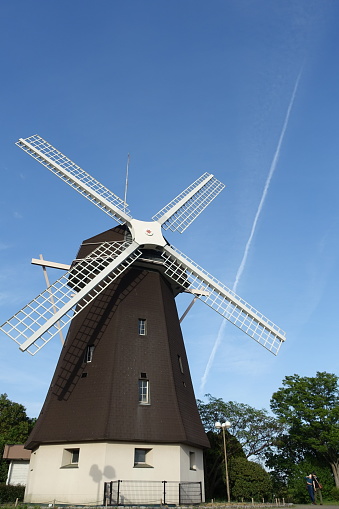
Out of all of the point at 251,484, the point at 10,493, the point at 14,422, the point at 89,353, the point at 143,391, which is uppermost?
the point at 14,422

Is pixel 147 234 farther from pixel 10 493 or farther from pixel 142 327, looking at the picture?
pixel 10 493

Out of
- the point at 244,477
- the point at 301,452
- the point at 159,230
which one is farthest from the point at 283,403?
the point at 159,230

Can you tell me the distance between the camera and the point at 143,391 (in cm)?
1727

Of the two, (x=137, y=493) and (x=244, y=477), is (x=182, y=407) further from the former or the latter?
(x=244, y=477)

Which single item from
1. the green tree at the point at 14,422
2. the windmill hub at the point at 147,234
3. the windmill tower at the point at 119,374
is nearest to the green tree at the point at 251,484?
the windmill tower at the point at 119,374

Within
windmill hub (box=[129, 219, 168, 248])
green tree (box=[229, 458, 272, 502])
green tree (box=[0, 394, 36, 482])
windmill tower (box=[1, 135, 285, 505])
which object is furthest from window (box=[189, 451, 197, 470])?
green tree (box=[0, 394, 36, 482])

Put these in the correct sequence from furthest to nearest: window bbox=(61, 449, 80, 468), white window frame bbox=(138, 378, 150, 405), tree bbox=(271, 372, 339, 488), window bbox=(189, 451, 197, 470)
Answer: tree bbox=(271, 372, 339, 488)
window bbox=(189, 451, 197, 470)
white window frame bbox=(138, 378, 150, 405)
window bbox=(61, 449, 80, 468)

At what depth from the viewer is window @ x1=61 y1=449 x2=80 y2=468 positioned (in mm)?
16125

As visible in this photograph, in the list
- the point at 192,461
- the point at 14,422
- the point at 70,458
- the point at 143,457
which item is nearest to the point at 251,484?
the point at 192,461

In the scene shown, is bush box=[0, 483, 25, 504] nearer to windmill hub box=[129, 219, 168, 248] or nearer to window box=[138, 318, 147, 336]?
window box=[138, 318, 147, 336]

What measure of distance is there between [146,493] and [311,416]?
2123 centimetres

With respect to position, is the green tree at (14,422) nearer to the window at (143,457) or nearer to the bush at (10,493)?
the bush at (10,493)

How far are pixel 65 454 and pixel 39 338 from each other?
473cm

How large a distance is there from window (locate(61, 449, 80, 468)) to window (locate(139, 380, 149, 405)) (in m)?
3.14
